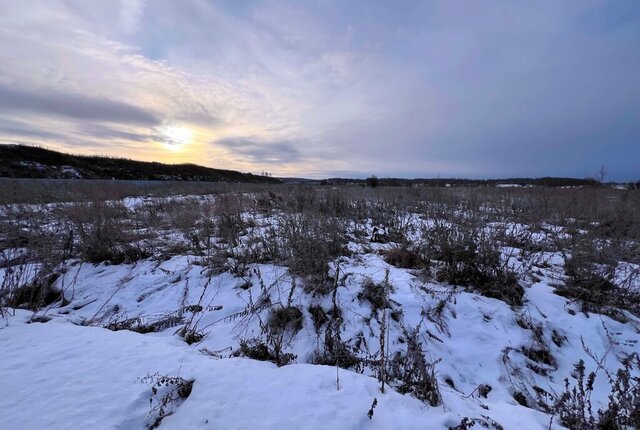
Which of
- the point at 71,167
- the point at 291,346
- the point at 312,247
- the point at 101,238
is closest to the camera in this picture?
the point at 291,346

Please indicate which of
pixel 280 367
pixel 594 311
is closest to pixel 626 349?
pixel 594 311

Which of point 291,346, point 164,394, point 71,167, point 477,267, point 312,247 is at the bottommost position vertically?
point 291,346

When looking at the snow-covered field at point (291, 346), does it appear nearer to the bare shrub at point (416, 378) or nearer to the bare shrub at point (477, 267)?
the bare shrub at point (416, 378)

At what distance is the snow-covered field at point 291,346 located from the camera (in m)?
2.01

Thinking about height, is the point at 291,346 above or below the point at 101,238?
below

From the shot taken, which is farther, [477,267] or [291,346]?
[477,267]

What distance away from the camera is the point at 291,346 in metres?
3.32

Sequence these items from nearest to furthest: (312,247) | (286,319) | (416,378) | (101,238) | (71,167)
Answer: (416,378) < (286,319) < (312,247) < (101,238) < (71,167)

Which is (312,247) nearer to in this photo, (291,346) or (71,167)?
(291,346)

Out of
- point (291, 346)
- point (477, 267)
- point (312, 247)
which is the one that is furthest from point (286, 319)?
point (477, 267)

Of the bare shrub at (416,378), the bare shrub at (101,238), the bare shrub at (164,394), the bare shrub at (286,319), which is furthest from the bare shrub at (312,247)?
the bare shrub at (101,238)

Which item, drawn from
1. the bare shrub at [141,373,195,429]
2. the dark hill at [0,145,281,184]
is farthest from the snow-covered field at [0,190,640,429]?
the dark hill at [0,145,281,184]

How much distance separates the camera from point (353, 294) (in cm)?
408

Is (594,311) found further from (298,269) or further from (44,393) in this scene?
(44,393)
